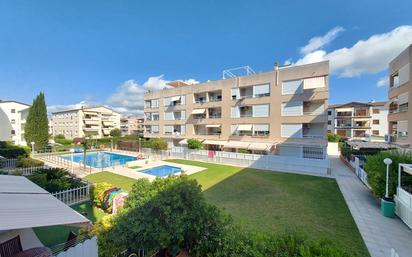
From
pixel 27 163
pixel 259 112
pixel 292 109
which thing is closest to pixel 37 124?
pixel 27 163

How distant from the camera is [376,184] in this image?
36.2 feet

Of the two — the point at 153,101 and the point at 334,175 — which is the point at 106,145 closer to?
the point at 153,101

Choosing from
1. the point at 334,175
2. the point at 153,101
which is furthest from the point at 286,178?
the point at 153,101

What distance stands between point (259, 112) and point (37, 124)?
1733 inches

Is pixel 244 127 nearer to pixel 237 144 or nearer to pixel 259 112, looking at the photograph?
pixel 237 144

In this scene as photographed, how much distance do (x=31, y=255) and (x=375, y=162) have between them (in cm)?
1704

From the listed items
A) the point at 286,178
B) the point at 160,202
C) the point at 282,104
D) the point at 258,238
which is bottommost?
the point at 286,178

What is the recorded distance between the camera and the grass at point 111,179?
1633cm

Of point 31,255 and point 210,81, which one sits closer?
point 31,255

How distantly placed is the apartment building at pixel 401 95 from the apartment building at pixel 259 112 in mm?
8119

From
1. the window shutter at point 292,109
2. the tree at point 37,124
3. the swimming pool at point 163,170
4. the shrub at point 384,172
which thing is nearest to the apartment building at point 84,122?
the tree at point 37,124

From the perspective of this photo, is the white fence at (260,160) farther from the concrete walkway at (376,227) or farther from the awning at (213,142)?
the concrete walkway at (376,227)

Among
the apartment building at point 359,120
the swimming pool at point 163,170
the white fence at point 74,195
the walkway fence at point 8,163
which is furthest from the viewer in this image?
the apartment building at point 359,120

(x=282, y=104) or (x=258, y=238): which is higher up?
(x=282, y=104)
